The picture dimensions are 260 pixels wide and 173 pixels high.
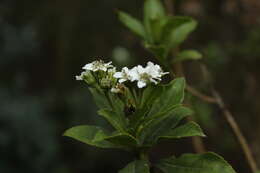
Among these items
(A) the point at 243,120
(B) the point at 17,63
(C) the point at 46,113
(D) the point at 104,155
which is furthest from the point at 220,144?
(B) the point at 17,63

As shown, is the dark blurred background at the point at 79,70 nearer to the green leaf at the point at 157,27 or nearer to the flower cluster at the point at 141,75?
the green leaf at the point at 157,27

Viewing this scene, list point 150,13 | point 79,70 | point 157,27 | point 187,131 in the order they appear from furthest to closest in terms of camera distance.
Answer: point 79,70, point 150,13, point 157,27, point 187,131

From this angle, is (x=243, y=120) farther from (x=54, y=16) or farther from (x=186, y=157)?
(x=186, y=157)

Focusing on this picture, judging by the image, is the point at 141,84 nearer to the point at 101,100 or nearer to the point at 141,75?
the point at 141,75

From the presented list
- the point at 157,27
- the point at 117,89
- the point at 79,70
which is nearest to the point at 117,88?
the point at 117,89

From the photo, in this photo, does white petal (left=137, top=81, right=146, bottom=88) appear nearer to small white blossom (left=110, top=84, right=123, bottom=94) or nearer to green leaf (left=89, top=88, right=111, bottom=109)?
small white blossom (left=110, top=84, right=123, bottom=94)

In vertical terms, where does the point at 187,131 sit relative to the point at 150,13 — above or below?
below

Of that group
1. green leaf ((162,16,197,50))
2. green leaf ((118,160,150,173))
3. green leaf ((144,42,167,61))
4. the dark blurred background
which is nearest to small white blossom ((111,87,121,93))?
green leaf ((118,160,150,173))
